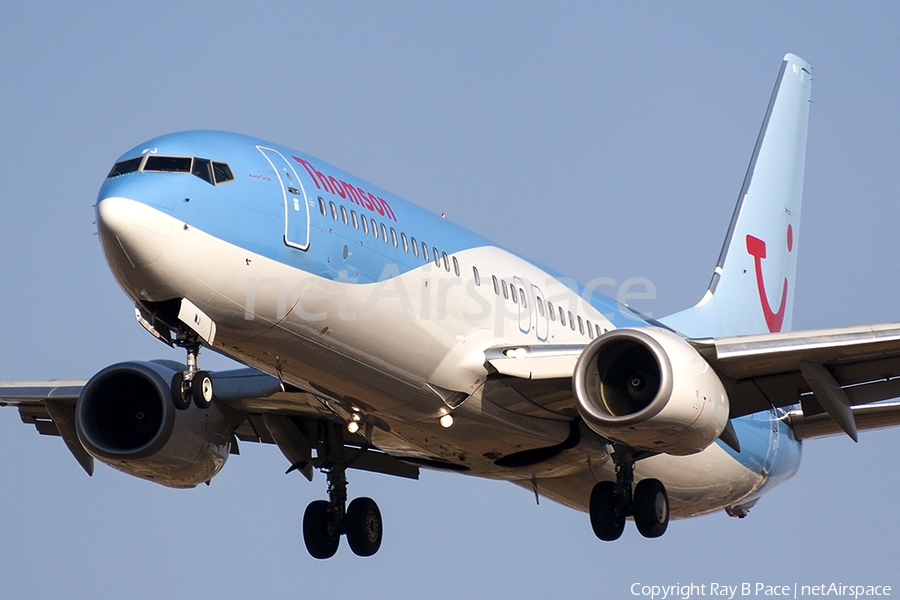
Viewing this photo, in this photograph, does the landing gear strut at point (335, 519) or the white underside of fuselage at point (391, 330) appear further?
the landing gear strut at point (335, 519)

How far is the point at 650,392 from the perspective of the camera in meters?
20.1

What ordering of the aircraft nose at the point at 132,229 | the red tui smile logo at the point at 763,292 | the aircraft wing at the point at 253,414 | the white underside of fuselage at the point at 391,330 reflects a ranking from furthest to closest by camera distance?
1. the red tui smile logo at the point at 763,292
2. the aircraft wing at the point at 253,414
3. the white underside of fuselage at the point at 391,330
4. the aircraft nose at the point at 132,229

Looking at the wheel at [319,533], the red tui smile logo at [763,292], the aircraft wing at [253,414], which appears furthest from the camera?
the red tui smile logo at [763,292]

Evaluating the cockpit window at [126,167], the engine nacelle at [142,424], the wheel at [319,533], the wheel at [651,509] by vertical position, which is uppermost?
the cockpit window at [126,167]

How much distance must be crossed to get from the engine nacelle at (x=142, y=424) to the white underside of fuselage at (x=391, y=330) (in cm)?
220

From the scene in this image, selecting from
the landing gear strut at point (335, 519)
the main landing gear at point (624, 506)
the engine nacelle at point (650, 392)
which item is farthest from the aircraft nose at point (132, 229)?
the main landing gear at point (624, 506)

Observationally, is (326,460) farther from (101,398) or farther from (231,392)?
(101,398)

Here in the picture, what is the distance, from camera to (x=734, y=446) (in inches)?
869

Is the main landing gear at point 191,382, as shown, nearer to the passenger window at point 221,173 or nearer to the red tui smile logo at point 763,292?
the passenger window at point 221,173

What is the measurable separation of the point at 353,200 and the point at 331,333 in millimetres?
1923

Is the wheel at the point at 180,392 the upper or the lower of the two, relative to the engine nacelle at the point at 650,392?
lower

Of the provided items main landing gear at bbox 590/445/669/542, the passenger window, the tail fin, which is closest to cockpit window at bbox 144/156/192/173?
the passenger window

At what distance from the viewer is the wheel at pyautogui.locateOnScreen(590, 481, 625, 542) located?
23031 millimetres

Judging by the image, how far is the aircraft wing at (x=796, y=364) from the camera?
65.5 ft
